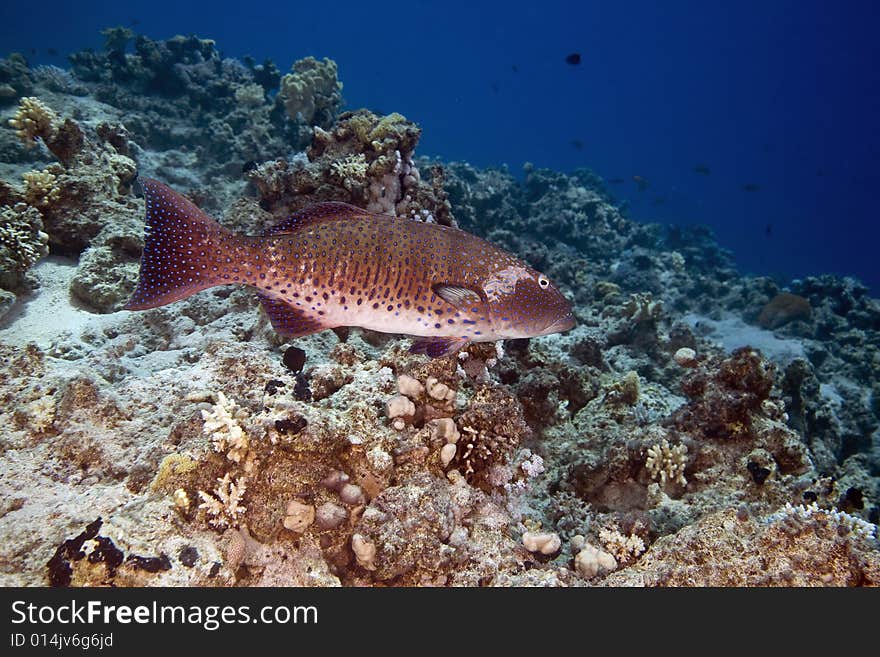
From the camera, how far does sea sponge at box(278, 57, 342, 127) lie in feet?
47.1

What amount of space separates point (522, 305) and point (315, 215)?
5.73 feet

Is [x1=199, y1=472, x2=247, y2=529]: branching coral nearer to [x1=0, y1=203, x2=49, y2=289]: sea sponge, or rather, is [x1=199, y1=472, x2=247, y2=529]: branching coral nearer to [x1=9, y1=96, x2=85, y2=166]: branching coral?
[x1=0, y1=203, x2=49, y2=289]: sea sponge

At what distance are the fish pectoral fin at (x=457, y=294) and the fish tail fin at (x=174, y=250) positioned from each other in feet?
5.00

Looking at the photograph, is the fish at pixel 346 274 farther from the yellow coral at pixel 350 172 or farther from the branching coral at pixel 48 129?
the branching coral at pixel 48 129

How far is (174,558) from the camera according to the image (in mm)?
2918

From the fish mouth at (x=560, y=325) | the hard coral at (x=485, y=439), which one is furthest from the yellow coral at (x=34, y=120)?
the fish mouth at (x=560, y=325)

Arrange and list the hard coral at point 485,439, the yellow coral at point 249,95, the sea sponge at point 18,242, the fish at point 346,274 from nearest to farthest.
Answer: the fish at point 346,274, the hard coral at point 485,439, the sea sponge at point 18,242, the yellow coral at point 249,95

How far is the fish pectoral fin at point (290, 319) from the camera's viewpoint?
11.9ft

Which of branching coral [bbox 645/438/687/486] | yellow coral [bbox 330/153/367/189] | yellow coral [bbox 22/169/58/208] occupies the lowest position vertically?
branching coral [bbox 645/438/687/486]

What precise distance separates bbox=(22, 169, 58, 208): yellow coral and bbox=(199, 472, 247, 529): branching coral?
517cm

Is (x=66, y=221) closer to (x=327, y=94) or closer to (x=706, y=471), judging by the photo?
(x=706, y=471)

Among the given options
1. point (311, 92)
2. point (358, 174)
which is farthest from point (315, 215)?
point (311, 92)

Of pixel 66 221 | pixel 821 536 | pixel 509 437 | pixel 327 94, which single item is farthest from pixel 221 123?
pixel 821 536

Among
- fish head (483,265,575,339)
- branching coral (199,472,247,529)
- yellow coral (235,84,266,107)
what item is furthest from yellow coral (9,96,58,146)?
yellow coral (235,84,266,107)
